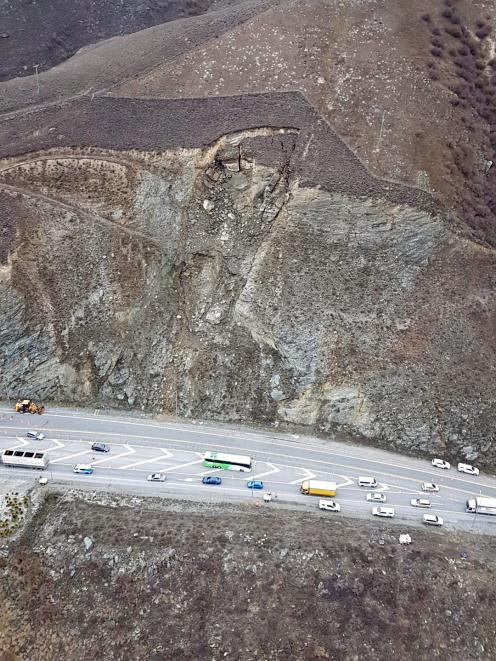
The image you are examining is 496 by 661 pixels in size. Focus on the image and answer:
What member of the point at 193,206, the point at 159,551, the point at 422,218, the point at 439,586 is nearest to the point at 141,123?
the point at 193,206

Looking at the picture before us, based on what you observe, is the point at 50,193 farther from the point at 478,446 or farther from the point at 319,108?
the point at 478,446

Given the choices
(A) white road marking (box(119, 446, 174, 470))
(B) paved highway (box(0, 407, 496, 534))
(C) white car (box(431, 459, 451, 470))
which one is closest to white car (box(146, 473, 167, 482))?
(B) paved highway (box(0, 407, 496, 534))

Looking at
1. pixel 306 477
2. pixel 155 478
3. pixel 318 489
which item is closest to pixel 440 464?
pixel 318 489

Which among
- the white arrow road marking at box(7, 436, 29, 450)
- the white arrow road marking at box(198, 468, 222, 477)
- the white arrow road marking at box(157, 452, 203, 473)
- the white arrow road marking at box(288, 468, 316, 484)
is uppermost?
the white arrow road marking at box(7, 436, 29, 450)

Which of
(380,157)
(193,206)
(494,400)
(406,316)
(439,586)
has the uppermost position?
(380,157)

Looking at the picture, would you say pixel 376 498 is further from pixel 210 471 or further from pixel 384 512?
pixel 210 471

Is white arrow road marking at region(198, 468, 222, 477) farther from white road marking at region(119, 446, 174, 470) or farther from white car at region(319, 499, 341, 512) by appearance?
white car at region(319, 499, 341, 512)
